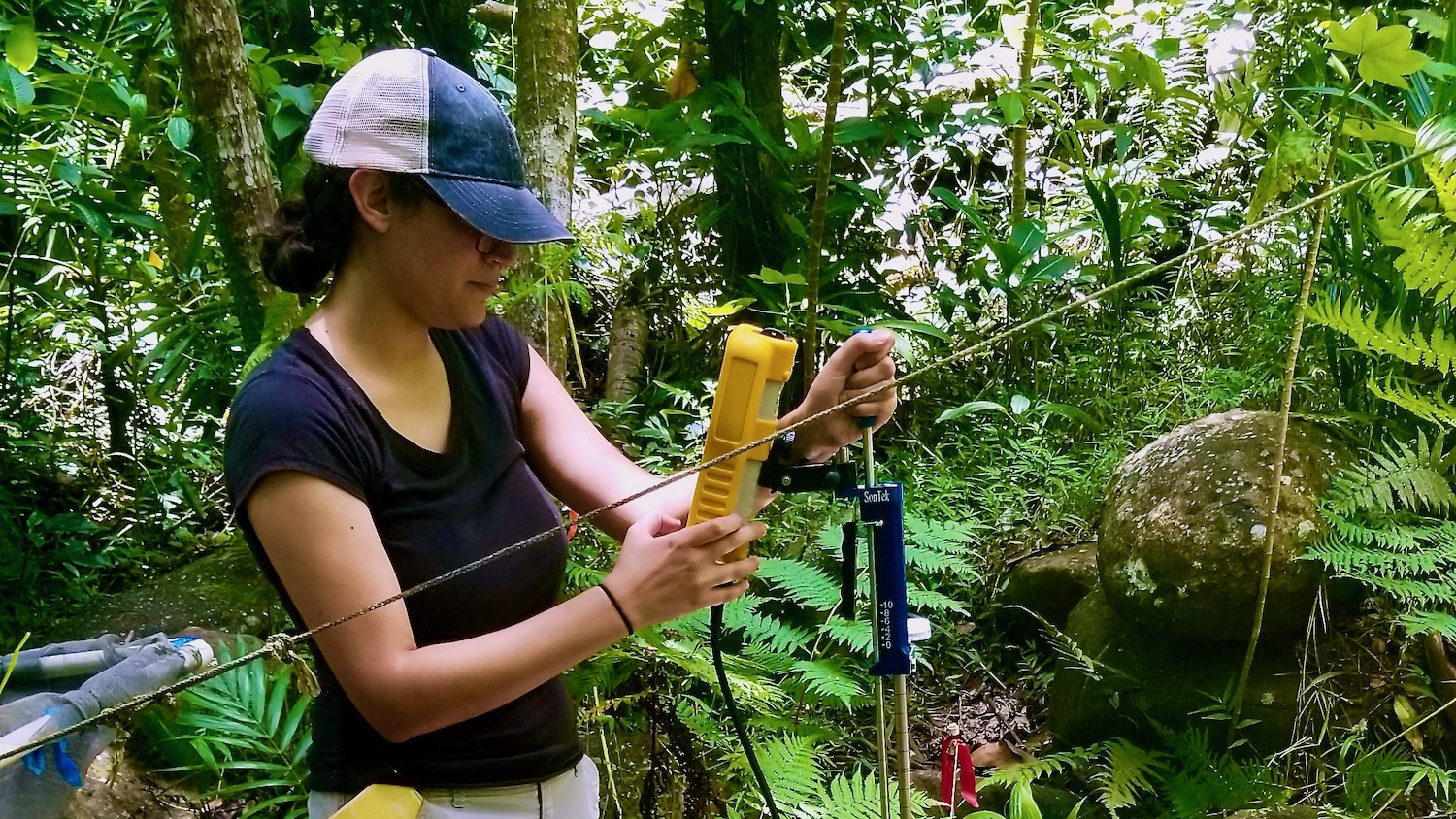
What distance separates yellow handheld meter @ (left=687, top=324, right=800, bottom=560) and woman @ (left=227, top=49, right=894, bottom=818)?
0.15 feet

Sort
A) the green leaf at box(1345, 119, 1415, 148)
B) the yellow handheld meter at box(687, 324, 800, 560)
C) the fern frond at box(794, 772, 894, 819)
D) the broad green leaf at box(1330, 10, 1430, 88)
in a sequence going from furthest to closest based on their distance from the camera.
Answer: the green leaf at box(1345, 119, 1415, 148) < the fern frond at box(794, 772, 894, 819) < the broad green leaf at box(1330, 10, 1430, 88) < the yellow handheld meter at box(687, 324, 800, 560)

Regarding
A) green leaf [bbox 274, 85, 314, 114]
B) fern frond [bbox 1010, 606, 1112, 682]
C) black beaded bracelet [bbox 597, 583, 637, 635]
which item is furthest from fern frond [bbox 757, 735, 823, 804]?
green leaf [bbox 274, 85, 314, 114]

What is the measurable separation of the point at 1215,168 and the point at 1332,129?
2194 mm

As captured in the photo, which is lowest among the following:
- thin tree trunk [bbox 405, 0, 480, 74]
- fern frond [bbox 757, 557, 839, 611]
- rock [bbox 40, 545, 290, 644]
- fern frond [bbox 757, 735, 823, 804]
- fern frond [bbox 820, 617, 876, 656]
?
fern frond [bbox 757, 735, 823, 804]

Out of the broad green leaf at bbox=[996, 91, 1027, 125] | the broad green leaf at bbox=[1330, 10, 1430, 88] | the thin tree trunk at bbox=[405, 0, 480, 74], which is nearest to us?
the broad green leaf at bbox=[1330, 10, 1430, 88]

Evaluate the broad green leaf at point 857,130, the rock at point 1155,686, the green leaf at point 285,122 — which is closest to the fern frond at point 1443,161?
the rock at point 1155,686

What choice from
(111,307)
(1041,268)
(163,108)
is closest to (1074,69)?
(1041,268)

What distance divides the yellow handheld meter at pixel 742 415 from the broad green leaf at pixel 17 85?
1.76 meters

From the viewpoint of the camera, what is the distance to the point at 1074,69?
3076 millimetres

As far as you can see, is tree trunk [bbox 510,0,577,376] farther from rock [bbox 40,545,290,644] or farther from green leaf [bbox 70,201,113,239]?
rock [bbox 40,545,290,644]

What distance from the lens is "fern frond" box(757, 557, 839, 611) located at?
1940mm

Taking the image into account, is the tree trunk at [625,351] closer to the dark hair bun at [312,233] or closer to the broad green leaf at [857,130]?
the broad green leaf at [857,130]

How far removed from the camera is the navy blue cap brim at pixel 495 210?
95cm

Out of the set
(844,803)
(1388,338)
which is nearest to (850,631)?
(844,803)
